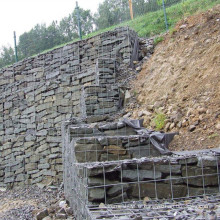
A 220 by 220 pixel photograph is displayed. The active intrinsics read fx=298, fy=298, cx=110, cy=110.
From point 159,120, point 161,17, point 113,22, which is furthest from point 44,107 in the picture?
point 113,22

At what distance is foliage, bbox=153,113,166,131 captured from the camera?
16.6 feet

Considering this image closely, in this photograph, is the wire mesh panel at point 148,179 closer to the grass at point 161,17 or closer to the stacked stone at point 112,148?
the stacked stone at point 112,148

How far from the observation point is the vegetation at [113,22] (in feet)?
35.5

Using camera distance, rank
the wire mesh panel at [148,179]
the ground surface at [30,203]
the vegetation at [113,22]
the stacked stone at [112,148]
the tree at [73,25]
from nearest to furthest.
Result: the wire mesh panel at [148,179]
the stacked stone at [112,148]
the ground surface at [30,203]
the vegetation at [113,22]
the tree at [73,25]

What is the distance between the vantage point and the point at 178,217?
206cm

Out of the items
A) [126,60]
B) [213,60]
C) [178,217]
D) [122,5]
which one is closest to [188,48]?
[213,60]

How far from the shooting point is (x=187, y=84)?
19.0ft

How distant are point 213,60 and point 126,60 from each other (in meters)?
2.82

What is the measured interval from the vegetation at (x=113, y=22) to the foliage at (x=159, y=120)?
13.1 feet

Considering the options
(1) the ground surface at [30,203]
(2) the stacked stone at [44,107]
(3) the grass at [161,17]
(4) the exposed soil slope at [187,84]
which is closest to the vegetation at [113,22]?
(3) the grass at [161,17]

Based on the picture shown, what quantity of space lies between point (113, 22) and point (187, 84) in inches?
378

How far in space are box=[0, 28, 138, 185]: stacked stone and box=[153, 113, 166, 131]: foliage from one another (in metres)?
2.66

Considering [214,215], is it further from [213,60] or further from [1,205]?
[1,205]

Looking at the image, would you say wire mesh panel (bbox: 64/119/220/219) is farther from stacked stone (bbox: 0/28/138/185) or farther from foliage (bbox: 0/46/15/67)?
foliage (bbox: 0/46/15/67)
